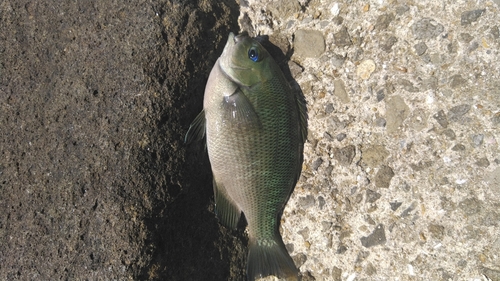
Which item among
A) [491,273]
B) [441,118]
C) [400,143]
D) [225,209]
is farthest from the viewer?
[225,209]

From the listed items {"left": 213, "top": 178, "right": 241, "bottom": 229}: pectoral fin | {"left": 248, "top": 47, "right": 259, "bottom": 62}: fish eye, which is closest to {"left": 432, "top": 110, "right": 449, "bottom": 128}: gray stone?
{"left": 248, "top": 47, "right": 259, "bottom": 62}: fish eye

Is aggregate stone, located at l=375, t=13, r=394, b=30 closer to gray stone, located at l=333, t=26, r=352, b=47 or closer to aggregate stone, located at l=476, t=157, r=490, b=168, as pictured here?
gray stone, located at l=333, t=26, r=352, b=47

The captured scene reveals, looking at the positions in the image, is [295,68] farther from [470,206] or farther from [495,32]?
[470,206]

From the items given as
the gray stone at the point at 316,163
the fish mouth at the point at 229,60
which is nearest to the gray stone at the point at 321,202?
the gray stone at the point at 316,163

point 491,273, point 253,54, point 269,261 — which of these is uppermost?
point 253,54

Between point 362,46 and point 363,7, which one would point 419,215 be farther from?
point 363,7

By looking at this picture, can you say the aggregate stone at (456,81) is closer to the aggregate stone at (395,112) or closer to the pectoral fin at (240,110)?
the aggregate stone at (395,112)

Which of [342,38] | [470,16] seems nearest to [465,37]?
[470,16]

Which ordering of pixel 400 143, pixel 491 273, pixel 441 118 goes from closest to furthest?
pixel 491 273
pixel 441 118
pixel 400 143
